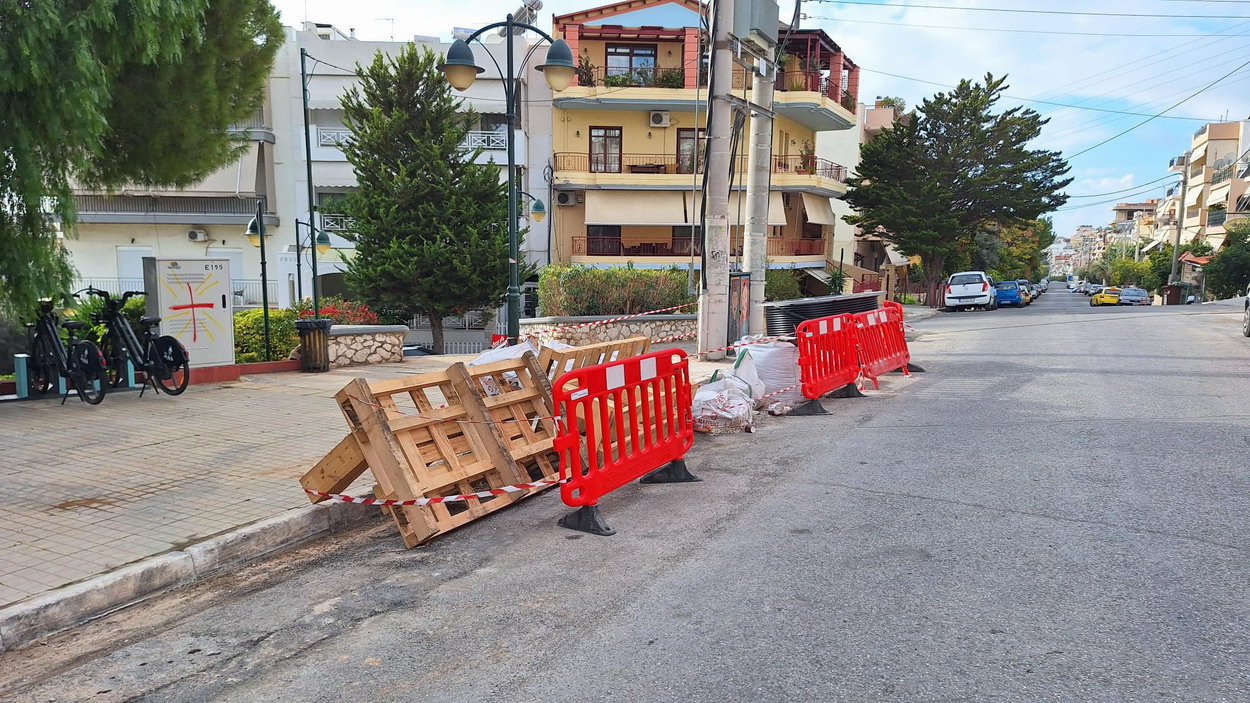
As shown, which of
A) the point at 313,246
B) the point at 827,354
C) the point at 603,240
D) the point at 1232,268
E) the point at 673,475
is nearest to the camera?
the point at 673,475

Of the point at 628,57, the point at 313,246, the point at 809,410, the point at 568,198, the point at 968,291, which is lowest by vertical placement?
the point at 809,410

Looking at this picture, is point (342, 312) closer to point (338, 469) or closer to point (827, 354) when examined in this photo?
point (827, 354)

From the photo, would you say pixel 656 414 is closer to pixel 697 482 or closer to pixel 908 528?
pixel 697 482

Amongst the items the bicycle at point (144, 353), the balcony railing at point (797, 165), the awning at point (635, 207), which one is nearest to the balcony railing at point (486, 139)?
the awning at point (635, 207)

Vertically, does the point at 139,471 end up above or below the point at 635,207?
below

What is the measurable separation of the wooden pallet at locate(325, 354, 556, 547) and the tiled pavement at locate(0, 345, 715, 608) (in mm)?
898

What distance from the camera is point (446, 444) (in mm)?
5734

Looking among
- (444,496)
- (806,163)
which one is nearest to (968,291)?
(806,163)

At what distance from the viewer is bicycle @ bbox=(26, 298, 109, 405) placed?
9.41m

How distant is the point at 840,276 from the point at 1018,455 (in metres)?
30.6

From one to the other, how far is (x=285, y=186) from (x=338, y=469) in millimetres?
30939

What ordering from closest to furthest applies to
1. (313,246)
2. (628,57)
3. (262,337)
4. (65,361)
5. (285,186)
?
(65,361) < (262,337) < (313,246) < (285,186) < (628,57)

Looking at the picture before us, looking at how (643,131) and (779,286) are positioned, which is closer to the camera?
(779,286)

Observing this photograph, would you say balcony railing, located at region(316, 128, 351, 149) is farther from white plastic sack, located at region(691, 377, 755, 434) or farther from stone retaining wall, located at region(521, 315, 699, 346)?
white plastic sack, located at region(691, 377, 755, 434)
